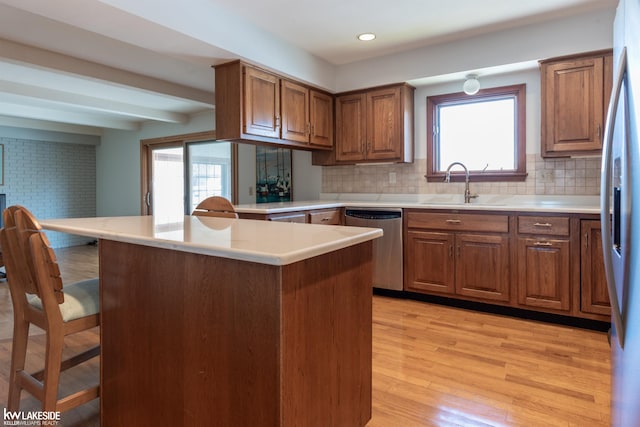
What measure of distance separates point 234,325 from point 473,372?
158 centimetres

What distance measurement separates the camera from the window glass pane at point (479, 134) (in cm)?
372

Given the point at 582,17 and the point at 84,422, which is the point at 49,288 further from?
the point at 582,17

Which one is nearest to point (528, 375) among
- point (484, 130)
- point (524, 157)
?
point (524, 157)

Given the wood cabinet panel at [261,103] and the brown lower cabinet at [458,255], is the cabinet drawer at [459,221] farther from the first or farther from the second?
the wood cabinet panel at [261,103]

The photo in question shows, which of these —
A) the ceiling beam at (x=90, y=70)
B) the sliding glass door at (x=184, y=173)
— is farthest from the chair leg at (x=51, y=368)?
the sliding glass door at (x=184, y=173)

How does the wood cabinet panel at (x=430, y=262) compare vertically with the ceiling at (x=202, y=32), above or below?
below

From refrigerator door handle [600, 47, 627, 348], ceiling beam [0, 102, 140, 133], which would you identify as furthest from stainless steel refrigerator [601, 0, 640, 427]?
ceiling beam [0, 102, 140, 133]

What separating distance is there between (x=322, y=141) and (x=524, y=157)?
1.96 m

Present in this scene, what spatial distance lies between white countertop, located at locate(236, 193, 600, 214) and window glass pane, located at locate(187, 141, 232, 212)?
216cm

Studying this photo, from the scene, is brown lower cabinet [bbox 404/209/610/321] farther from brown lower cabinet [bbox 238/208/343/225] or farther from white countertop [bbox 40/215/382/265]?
white countertop [bbox 40/215/382/265]

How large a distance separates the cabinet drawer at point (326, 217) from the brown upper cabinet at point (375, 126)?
2.30 ft

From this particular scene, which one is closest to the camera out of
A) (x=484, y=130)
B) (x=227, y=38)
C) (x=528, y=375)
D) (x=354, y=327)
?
(x=354, y=327)

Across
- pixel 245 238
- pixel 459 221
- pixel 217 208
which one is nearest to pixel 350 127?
pixel 459 221

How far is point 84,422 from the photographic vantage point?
5.77ft
